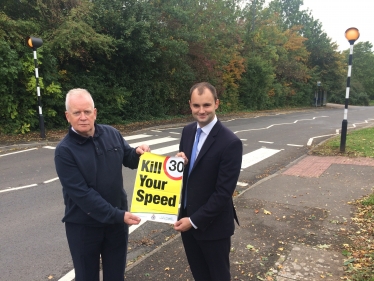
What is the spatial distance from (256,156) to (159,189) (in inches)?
323

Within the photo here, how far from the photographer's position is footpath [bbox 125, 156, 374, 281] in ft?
11.9

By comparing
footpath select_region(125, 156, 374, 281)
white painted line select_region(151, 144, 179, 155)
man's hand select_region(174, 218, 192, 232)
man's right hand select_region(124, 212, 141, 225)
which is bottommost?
white painted line select_region(151, 144, 179, 155)

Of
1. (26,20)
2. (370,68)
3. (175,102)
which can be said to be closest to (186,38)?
(175,102)

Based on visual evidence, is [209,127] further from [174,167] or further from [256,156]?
[256,156]

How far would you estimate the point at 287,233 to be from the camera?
4.59 m

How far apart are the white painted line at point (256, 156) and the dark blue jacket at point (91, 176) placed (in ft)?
22.6

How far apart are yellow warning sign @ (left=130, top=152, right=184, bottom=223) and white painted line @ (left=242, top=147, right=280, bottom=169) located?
263 inches

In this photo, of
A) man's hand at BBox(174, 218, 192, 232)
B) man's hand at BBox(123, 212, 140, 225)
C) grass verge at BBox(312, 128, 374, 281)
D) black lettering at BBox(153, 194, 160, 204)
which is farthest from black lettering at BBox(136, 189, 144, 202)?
grass verge at BBox(312, 128, 374, 281)

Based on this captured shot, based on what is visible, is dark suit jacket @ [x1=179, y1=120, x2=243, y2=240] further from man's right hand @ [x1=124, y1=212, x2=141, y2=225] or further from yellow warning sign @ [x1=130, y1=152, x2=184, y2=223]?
man's right hand @ [x1=124, y1=212, x2=141, y2=225]

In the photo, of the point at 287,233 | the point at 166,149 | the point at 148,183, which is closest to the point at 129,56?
the point at 166,149

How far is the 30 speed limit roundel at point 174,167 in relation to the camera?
8.55ft

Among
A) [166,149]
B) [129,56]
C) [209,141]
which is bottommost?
[166,149]

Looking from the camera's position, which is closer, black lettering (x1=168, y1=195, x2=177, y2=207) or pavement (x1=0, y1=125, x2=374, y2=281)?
black lettering (x1=168, y1=195, x2=177, y2=207)

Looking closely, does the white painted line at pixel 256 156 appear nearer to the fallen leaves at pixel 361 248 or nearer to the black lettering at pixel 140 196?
the fallen leaves at pixel 361 248
